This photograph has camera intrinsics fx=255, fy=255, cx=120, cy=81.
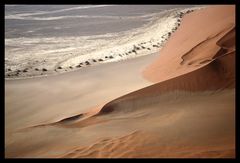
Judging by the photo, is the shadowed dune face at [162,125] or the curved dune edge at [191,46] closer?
the shadowed dune face at [162,125]

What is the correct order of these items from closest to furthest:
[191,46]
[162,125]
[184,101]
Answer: [162,125] < [184,101] < [191,46]

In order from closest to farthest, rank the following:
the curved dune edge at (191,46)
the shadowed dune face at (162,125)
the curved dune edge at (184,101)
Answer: the curved dune edge at (184,101), the shadowed dune face at (162,125), the curved dune edge at (191,46)

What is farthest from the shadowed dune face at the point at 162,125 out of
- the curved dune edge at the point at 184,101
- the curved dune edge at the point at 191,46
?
the curved dune edge at the point at 191,46

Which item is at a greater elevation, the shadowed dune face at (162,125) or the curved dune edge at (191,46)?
the curved dune edge at (191,46)

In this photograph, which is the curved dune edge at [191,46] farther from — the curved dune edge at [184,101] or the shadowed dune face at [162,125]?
the shadowed dune face at [162,125]

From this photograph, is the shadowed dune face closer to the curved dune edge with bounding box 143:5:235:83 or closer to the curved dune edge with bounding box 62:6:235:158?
the curved dune edge with bounding box 62:6:235:158

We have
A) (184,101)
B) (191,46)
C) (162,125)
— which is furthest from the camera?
(191,46)

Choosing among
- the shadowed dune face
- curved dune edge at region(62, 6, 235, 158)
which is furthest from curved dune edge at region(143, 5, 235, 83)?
the shadowed dune face

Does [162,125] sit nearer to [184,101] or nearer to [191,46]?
[184,101]

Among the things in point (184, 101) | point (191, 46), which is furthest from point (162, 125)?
point (191, 46)

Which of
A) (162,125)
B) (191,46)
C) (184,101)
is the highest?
(191,46)
